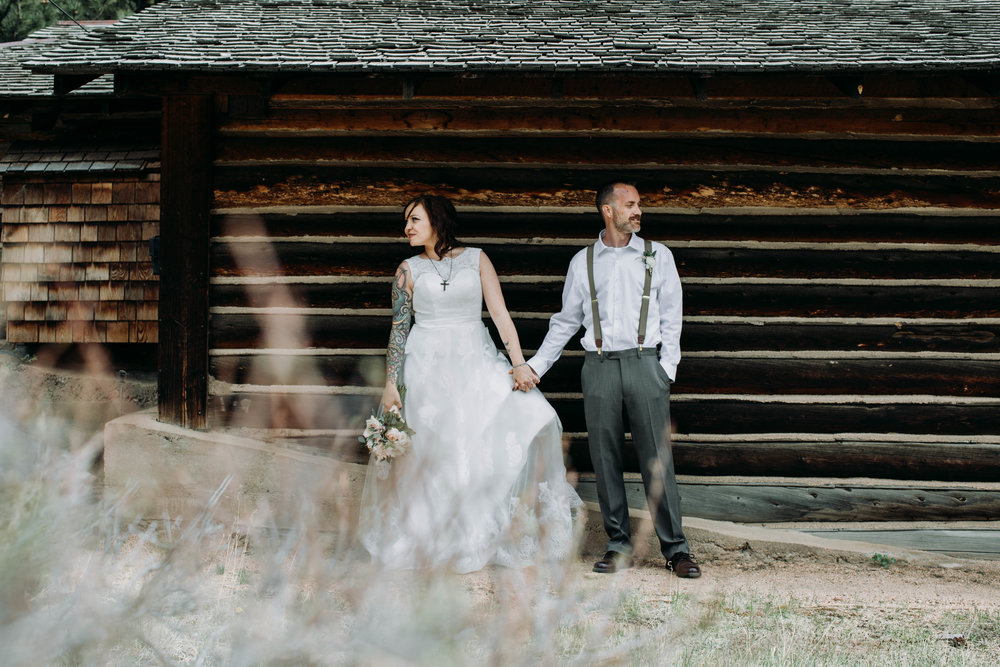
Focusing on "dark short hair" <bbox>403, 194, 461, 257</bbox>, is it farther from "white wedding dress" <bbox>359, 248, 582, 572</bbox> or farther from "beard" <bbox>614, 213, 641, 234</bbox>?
"beard" <bbox>614, 213, 641, 234</bbox>

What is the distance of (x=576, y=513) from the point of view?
13.8 ft

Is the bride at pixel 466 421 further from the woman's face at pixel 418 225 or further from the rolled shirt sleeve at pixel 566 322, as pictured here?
the rolled shirt sleeve at pixel 566 322

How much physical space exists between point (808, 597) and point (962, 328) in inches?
81.4

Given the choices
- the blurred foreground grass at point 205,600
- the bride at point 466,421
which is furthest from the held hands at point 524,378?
the blurred foreground grass at point 205,600

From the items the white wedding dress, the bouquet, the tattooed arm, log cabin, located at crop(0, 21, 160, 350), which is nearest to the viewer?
the bouquet

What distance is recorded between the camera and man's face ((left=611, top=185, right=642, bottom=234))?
13.0ft

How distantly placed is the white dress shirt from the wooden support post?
85.8 inches

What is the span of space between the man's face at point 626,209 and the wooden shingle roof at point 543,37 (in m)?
0.63

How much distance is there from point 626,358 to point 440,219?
4.22 feet

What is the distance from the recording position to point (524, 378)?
12.8ft

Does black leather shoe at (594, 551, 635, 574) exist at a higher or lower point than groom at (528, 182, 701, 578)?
lower

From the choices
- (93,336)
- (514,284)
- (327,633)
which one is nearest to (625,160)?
(514,284)

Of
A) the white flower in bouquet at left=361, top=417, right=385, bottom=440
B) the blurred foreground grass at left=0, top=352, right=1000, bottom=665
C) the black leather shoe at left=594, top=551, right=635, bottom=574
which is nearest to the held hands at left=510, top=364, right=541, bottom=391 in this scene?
the white flower in bouquet at left=361, top=417, right=385, bottom=440

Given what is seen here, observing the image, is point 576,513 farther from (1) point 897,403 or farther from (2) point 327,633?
(2) point 327,633
